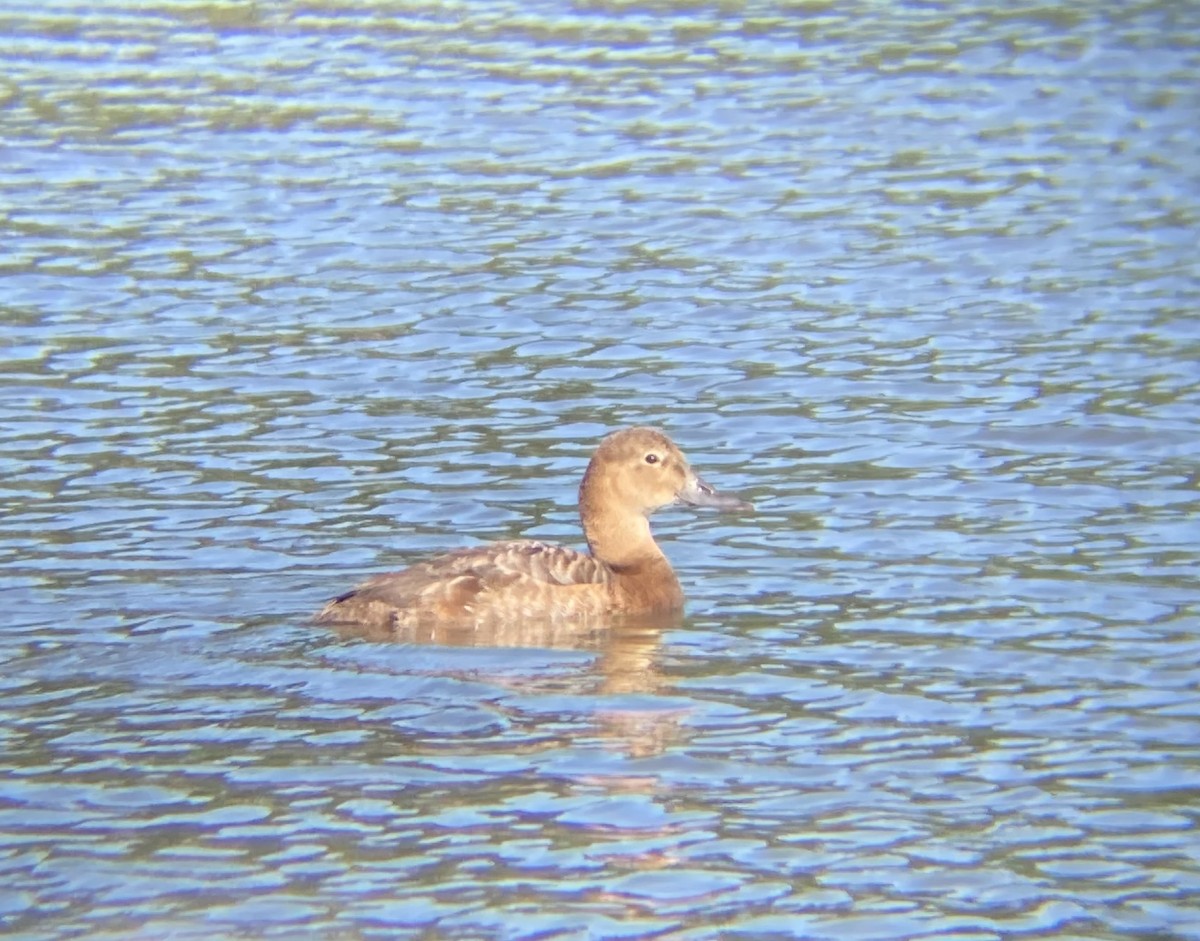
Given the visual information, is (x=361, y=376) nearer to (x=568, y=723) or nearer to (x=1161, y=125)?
(x=568, y=723)

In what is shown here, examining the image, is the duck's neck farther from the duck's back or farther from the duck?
the duck's back

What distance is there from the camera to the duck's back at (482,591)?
1036cm

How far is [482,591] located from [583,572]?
25.8 inches

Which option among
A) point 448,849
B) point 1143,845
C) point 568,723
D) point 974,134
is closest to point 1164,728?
point 1143,845

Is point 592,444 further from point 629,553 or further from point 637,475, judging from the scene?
point 629,553

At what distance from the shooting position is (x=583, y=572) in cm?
1104

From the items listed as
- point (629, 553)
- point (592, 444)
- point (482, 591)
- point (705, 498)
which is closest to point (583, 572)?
point (629, 553)

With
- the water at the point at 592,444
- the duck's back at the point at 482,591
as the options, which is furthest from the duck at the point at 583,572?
the water at the point at 592,444

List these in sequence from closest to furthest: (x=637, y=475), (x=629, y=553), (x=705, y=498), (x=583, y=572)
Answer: (x=583, y=572) → (x=629, y=553) → (x=637, y=475) → (x=705, y=498)

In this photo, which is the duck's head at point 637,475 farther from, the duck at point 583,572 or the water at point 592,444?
the water at point 592,444

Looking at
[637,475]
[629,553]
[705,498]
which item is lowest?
[629,553]

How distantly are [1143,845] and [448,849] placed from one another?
2.34 m

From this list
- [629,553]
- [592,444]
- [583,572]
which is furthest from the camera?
[592,444]

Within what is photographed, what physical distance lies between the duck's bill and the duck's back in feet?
2.91
